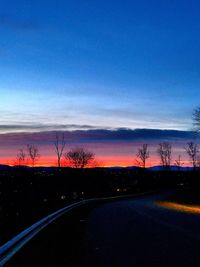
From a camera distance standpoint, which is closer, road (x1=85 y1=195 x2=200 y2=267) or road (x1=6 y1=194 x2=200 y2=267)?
road (x1=6 y1=194 x2=200 y2=267)

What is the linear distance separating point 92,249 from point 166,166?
15844 cm

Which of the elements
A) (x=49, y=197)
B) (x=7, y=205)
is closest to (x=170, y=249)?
(x=7, y=205)

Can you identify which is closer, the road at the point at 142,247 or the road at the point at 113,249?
the road at the point at 113,249

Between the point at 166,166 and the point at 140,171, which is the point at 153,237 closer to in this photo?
the point at 166,166

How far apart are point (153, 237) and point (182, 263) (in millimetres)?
6964

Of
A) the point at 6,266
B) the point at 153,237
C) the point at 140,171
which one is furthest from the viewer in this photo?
the point at 140,171

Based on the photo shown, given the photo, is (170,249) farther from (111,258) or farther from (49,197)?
(49,197)

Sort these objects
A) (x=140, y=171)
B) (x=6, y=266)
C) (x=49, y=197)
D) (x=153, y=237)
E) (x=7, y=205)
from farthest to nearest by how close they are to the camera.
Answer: (x=140, y=171), (x=49, y=197), (x=7, y=205), (x=153, y=237), (x=6, y=266)

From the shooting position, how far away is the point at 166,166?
566 ft

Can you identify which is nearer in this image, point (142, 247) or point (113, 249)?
point (113, 249)

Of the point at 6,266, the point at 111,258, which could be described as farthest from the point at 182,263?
the point at 6,266

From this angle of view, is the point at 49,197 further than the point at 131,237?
Yes

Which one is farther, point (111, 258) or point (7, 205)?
point (7, 205)

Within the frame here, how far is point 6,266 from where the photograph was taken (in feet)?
35.4
